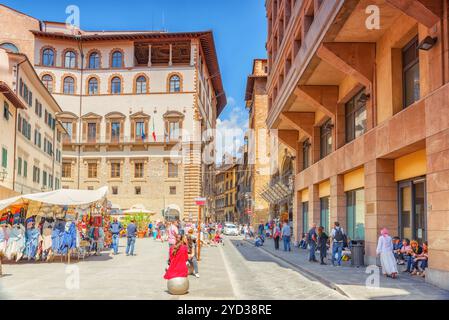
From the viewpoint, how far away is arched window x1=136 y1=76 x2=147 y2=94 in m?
65.2

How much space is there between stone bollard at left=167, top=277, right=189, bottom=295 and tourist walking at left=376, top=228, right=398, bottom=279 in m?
6.72

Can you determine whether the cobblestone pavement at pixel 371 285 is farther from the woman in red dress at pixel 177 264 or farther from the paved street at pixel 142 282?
the woman in red dress at pixel 177 264

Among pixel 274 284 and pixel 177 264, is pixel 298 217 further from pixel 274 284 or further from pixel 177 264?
pixel 177 264

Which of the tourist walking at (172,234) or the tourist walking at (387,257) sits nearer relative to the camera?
the tourist walking at (387,257)

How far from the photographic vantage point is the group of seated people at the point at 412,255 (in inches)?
638

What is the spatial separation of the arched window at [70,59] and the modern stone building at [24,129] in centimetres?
1390

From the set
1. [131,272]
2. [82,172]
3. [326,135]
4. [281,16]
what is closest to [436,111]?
[131,272]

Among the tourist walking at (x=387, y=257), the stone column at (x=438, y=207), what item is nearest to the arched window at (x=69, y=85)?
the tourist walking at (x=387, y=257)

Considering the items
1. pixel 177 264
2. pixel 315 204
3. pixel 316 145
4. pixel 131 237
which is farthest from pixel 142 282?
pixel 316 145

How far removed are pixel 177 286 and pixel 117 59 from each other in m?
56.4

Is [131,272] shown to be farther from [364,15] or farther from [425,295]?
[364,15]

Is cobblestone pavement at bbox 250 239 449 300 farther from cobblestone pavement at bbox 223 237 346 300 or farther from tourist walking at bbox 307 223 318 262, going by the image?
tourist walking at bbox 307 223 318 262

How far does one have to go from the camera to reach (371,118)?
827 inches

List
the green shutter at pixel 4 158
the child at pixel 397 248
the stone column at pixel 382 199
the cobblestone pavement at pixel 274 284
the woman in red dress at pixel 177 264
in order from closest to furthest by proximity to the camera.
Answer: the woman in red dress at pixel 177 264 < the cobblestone pavement at pixel 274 284 < the child at pixel 397 248 < the stone column at pixel 382 199 < the green shutter at pixel 4 158
